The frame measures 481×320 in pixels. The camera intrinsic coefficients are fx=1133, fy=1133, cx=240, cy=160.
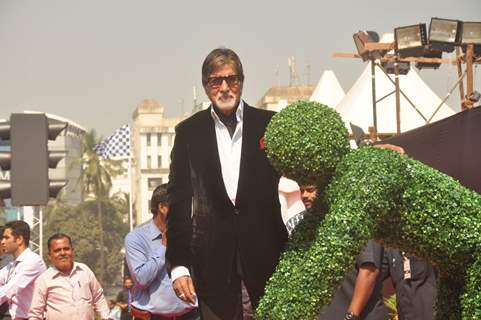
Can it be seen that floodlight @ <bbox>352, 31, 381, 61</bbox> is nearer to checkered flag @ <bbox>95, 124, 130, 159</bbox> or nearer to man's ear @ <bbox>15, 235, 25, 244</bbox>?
man's ear @ <bbox>15, 235, 25, 244</bbox>

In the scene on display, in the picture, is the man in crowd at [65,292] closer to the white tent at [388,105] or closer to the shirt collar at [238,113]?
the shirt collar at [238,113]

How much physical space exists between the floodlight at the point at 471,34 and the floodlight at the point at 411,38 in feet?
5.03

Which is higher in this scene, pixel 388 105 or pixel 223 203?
pixel 388 105

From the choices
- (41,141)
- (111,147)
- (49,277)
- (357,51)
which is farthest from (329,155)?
(111,147)

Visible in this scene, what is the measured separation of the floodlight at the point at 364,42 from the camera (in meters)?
21.3

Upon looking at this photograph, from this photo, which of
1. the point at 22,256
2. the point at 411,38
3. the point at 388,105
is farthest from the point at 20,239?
the point at 388,105

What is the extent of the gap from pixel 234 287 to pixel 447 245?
44.3 inches

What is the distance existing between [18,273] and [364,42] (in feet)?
39.7

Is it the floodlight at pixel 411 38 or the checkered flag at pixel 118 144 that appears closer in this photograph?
the floodlight at pixel 411 38

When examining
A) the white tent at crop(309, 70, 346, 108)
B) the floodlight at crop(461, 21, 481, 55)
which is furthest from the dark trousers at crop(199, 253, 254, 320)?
the white tent at crop(309, 70, 346, 108)

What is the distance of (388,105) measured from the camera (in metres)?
25.8

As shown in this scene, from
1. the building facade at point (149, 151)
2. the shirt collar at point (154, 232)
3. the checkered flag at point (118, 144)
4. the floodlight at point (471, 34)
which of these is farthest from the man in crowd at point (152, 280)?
the building facade at point (149, 151)

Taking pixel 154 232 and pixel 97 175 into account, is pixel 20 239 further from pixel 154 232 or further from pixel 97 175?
pixel 97 175

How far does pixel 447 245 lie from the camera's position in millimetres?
4543
